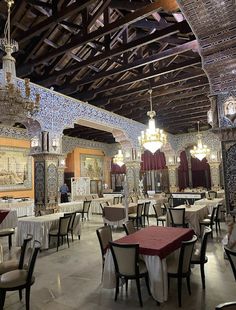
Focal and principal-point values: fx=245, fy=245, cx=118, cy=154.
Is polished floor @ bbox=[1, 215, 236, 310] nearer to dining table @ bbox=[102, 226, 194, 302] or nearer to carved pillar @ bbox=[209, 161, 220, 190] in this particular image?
dining table @ bbox=[102, 226, 194, 302]

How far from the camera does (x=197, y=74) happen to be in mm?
6543

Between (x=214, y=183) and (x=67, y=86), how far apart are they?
10.1m

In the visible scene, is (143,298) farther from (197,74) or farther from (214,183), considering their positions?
(214,183)

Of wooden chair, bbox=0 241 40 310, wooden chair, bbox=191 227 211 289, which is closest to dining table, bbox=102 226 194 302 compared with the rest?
wooden chair, bbox=191 227 211 289

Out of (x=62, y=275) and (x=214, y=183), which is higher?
(x=214, y=183)

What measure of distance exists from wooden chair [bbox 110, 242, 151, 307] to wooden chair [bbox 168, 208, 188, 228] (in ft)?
10.9

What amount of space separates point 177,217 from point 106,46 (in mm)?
4459

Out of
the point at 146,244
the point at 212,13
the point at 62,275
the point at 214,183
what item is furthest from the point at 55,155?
the point at 214,183

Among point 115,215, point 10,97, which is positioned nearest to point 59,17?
point 10,97

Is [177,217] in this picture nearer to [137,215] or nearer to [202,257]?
[137,215]

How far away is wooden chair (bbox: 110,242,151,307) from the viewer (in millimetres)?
2971

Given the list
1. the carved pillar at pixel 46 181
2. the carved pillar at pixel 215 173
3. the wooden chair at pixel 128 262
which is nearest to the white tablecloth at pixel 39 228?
the carved pillar at pixel 46 181

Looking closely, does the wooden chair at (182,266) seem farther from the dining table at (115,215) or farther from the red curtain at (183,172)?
the red curtain at (183,172)

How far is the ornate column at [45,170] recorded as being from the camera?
Result: 6695 millimetres
